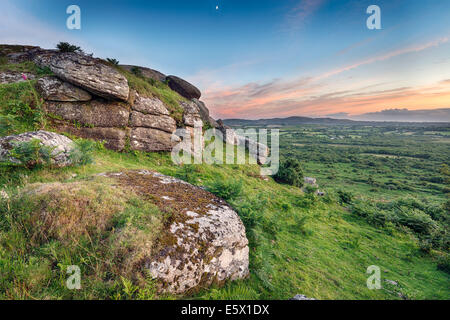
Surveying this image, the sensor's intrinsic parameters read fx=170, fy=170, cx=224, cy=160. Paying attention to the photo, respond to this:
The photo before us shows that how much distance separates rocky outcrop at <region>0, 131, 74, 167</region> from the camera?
6.23 metres

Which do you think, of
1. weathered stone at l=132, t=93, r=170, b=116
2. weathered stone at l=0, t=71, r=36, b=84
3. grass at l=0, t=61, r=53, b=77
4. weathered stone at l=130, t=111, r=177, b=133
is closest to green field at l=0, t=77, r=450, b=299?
weathered stone at l=130, t=111, r=177, b=133

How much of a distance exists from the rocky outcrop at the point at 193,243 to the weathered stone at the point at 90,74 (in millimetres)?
8955

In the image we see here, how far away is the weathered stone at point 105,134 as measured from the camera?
36.3 feet

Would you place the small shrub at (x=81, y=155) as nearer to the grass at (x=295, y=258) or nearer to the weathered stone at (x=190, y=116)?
the grass at (x=295, y=258)

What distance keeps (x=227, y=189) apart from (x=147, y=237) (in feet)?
12.5

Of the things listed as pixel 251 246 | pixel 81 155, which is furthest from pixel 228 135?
pixel 251 246

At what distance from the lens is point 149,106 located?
586 inches

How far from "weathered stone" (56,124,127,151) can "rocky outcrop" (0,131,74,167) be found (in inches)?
138

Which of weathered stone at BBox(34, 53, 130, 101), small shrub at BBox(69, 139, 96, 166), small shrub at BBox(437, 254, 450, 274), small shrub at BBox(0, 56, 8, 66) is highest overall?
small shrub at BBox(0, 56, 8, 66)

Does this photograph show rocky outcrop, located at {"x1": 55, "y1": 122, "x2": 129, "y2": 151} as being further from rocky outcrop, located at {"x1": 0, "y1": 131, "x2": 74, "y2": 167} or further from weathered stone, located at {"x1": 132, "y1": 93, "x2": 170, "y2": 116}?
rocky outcrop, located at {"x1": 0, "y1": 131, "x2": 74, "y2": 167}

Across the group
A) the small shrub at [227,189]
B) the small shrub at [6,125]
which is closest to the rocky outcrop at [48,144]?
the small shrub at [6,125]

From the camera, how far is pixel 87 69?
11719mm
